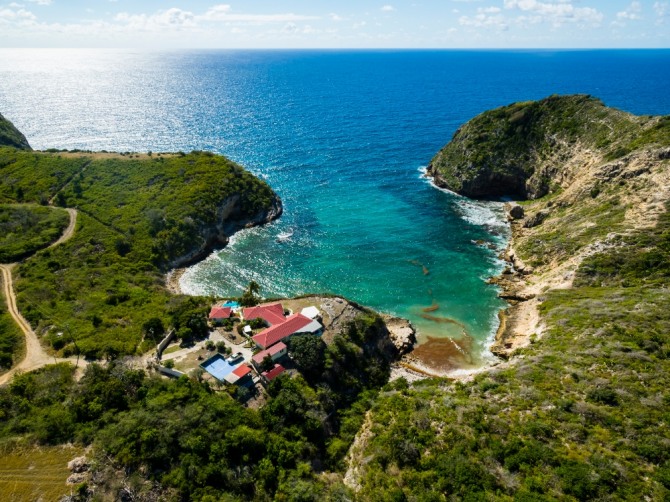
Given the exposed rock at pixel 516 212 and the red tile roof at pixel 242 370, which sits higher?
the exposed rock at pixel 516 212

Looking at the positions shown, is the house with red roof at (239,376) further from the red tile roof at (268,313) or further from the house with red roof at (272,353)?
the red tile roof at (268,313)

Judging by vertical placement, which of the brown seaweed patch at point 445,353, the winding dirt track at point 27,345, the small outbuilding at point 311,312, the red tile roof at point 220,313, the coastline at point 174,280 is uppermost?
the small outbuilding at point 311,312

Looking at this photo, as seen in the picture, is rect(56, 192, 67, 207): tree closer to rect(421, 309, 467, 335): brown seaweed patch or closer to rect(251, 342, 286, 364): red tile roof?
rect(251, 342, 286, 364): red tile roof

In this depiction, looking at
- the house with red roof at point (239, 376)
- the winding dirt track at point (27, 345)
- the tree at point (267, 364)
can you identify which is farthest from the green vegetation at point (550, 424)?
the winding dirt track at point (27, 345)

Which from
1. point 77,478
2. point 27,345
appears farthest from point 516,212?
point 27,345

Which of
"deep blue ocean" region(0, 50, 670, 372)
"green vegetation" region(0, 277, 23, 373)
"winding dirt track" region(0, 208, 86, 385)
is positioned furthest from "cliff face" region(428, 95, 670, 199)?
"green vegetation" region(0, 277, 23, 373)

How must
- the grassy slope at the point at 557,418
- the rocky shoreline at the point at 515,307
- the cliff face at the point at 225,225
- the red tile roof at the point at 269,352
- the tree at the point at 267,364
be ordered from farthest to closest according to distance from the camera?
the cliff face at the point at 225,225
the rocky shoreline at the point at 515,307
the red tile roof at the point at 269,352
the tree at the point at 267,364
the grassy slope at the point at 557,418
